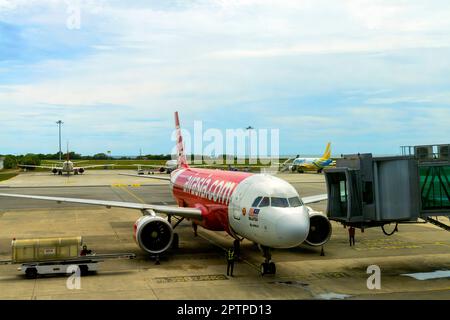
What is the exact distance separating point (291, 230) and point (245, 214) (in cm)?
301

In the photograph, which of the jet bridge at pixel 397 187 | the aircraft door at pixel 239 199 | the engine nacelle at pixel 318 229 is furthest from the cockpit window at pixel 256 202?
the engine nacelle at pixel 318 229

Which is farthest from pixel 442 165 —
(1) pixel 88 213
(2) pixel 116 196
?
(2) pixel 116 196

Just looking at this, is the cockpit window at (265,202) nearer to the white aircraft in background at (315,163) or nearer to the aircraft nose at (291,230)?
the aircraft nose at (291,230)

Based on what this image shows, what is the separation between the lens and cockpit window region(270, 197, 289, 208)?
19.6m

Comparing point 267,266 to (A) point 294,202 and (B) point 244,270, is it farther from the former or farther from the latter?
(A) point 294,202

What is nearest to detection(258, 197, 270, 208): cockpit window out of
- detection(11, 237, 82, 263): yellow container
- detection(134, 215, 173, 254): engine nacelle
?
detection(134, 215, 173, 254): engine nacelle

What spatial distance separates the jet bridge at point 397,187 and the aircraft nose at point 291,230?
3.74 meters

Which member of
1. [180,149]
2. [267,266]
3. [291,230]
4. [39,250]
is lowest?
[267,266]

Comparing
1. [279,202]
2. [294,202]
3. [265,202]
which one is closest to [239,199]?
[265,202]

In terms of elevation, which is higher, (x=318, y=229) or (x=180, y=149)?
(x=180, y=149)

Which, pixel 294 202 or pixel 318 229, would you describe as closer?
pixel 294 202

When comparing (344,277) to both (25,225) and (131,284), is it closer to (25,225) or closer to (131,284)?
(131,284)

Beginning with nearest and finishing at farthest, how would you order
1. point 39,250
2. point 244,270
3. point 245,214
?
1. point 245,214
2. point 39,250
3. point 244,270

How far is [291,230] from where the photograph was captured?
18531 millimetres
